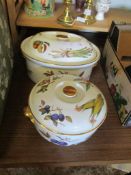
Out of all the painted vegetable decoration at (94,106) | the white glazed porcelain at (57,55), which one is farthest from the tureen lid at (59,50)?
the painted vegetable decoration at (94,106)

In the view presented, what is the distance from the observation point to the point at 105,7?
74cm

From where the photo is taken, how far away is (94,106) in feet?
1.44

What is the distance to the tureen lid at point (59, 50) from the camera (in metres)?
0.54

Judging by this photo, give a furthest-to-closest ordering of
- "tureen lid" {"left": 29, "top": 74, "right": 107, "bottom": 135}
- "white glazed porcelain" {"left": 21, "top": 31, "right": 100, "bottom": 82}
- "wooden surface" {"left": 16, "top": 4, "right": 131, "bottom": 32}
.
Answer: "wooden surface" {"left": 16, "top": 4, "right": 131, "bottom": 32}
"white glazed porcelain" {"left": 21, "top": 31, "right": 100, "bottom": 82}
"tureen lid" {"left": 29, "top": 74, "right": 107, "bottom": 135}

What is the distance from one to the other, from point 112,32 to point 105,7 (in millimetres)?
142

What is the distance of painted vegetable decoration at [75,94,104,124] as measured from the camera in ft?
1.40

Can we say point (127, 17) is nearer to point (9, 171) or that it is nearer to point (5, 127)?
point (5, 127)

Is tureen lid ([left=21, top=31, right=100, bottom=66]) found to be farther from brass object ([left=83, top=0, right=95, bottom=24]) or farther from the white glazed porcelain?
brass object ([left=83, top=0, right=95, bottom=24])

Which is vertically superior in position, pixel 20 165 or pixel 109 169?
pixel 20 165

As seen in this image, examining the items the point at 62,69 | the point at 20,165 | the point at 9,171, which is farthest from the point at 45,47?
the point at 9,171

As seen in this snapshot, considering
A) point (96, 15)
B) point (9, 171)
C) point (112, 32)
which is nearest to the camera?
point (112, 32)

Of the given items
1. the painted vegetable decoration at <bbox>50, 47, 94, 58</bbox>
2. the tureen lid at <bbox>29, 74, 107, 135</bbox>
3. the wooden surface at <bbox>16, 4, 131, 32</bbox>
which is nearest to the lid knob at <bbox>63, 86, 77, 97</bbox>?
the tureen lid at <bbox>29, 74, 107, 135</bbox>

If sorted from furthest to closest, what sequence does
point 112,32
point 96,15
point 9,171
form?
point 9,171 → point 96,15 → point 112,32

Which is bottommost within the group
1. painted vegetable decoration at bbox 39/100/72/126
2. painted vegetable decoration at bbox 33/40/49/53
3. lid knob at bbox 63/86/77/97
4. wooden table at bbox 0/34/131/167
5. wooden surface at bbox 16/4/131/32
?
wooden table at bbox 0/34/131/167
